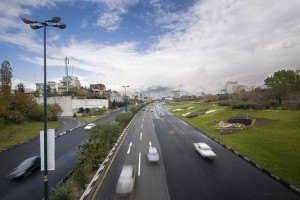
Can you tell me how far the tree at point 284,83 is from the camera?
182 ft

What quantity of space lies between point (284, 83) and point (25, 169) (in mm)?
57940

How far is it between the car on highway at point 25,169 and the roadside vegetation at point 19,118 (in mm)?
14258

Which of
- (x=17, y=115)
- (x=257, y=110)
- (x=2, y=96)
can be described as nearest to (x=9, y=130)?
(x=17, y=115)

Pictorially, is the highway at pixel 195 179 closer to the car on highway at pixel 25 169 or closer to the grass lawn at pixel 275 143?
the grass lawn at pixel 275 143

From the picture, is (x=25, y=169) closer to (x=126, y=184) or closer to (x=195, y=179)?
(x=126, y=184)

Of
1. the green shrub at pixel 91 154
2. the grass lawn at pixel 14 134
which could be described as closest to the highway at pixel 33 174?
the green shrub at pixel 91 154

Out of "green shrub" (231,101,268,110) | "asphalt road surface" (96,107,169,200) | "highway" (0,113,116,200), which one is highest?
"green shrub" (231,101,268,110)

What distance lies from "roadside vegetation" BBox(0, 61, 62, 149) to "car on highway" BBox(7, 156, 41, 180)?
14258 millimetres

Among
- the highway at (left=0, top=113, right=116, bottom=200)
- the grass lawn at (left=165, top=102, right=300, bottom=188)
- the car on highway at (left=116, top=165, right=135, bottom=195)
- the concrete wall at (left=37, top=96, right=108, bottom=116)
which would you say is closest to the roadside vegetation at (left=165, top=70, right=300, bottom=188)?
the grass lawn at (left=165, top=102, right=300, bottom=188)

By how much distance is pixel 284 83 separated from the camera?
5644 centimetres

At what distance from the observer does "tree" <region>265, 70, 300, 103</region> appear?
2183 inches

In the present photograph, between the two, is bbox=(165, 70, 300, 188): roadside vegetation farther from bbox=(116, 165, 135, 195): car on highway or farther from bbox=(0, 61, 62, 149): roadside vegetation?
bbox=(0, 61, 62, 149): roadside vegetation

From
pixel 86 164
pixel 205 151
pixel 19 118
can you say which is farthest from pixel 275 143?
pixel 19 118

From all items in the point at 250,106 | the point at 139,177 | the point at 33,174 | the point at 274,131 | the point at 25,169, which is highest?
the point at 250,106
